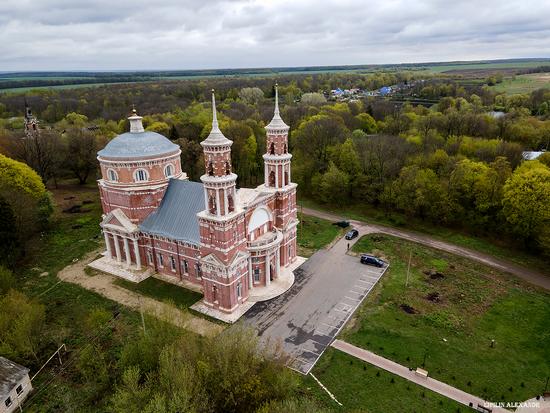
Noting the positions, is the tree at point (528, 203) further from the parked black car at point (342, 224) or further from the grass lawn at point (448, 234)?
the parked black car at point (342, 224)

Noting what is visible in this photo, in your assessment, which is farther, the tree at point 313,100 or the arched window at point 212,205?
the tree at point 313,100

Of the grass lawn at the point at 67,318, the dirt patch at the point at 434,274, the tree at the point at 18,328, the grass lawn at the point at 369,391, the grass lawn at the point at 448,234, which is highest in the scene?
the tree at the point at 18,328

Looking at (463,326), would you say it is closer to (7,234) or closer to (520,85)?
(7,234)

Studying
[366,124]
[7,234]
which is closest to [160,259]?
[7,234]

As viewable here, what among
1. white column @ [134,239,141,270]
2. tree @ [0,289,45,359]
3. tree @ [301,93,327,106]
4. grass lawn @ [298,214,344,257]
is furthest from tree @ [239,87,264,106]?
tree @ [0,289,45,359]

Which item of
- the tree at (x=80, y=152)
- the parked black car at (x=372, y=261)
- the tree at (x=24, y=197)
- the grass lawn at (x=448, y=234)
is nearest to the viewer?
the parked black car at (x=372, y=261)

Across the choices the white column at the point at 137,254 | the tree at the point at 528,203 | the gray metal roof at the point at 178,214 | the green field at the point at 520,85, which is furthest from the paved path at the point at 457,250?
the green field at the point at 520,85

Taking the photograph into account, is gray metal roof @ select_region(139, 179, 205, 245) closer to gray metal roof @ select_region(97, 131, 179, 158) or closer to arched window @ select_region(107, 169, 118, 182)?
gray metal roof @ select_region(97, 131, 179, 158)
